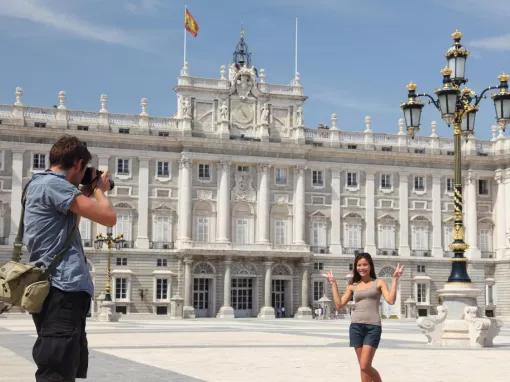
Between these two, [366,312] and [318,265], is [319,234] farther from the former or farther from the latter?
[366,312]

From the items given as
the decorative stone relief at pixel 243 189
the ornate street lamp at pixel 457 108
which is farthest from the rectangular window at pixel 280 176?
the ornate street lamp at pixel 457 108

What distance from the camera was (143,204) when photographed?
5934 centimetres

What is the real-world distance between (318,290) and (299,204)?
6.08 metres

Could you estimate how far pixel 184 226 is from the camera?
5944 cm

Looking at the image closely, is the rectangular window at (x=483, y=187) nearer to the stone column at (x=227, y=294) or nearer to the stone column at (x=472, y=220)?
the stone column at (x=472, y=220)

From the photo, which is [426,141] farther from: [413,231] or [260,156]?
[260,156]

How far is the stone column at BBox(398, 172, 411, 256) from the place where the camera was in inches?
2539

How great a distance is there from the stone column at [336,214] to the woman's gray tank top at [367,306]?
52870 mm

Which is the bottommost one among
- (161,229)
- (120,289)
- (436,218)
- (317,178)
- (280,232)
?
(120,289)

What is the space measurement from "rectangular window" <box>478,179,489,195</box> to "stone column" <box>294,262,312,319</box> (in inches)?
579

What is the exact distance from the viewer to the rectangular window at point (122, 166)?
5934 cm

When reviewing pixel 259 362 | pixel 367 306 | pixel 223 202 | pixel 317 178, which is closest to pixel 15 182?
pixel 223 202

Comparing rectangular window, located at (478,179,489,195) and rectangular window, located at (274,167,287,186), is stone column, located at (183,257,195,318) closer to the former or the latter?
rectangular window, located at (274,167,287,186)

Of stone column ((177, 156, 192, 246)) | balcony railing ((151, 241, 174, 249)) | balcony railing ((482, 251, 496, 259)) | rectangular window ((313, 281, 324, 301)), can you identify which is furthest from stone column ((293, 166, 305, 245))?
balcony railing ((482, 251, 496, 259))
